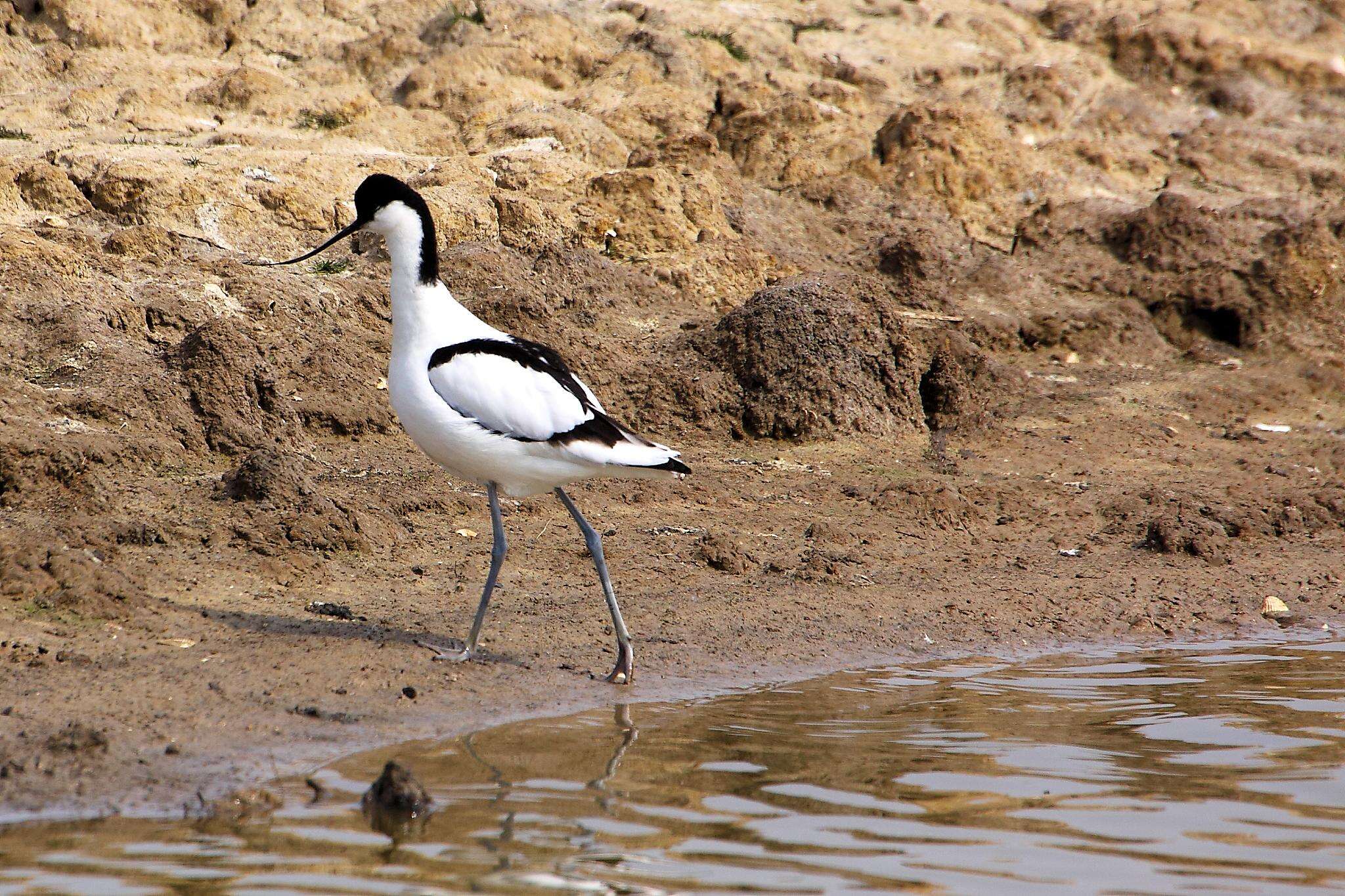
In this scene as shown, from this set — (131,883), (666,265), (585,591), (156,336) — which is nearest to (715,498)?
(585,591)

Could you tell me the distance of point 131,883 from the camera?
3.53m

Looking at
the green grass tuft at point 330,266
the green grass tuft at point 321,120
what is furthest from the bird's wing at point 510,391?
the green grass tuft at point 321,120

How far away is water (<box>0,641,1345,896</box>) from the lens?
368 centimetres

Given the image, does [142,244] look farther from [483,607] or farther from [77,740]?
[77,740]

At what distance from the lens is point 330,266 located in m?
8.77

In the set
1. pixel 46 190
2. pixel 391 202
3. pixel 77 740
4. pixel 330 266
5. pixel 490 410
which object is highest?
pixel 46 190

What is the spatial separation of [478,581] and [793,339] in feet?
9.44

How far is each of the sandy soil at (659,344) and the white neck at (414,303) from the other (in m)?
1.15

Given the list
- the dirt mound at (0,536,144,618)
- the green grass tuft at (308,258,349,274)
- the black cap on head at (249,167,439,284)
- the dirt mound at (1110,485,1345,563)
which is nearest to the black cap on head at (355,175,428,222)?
the black cap on head at (249,167,439,284)

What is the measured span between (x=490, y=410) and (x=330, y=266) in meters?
3.72

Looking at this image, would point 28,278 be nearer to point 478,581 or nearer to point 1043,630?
point 478,581

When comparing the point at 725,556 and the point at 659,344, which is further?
the point at 659,344

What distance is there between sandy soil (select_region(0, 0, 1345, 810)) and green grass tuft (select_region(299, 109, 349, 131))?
0.04 m

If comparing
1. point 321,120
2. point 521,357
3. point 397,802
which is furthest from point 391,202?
point 321,120
